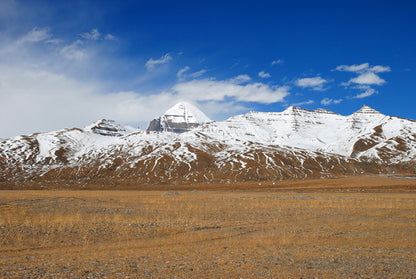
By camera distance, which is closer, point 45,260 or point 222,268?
point 222,268

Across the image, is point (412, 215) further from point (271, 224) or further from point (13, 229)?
point (13, 229)

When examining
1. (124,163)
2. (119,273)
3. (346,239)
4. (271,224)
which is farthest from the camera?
(124,163)

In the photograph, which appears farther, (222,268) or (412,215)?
(412,215)

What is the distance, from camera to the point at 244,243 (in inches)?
719

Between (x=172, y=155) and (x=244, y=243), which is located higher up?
(x=172, y=155)

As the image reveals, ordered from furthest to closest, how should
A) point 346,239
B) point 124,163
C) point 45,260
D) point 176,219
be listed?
point 124,163, point 176,219, point 346,239, point 45,260

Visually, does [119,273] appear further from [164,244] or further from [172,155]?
[172,155]

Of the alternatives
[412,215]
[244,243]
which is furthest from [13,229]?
[412,215]

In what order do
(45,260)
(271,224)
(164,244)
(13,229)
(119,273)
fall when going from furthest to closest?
Answer: (271,224) < (13,229) < (164,244) < (45,260) < (119,273)

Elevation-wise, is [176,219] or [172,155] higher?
[172,155]

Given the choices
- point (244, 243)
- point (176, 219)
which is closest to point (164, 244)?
point (244, 243)

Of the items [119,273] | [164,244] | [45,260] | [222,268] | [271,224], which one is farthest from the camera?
[271,224]

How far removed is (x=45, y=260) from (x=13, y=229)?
9028mm

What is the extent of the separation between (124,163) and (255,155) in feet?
241
